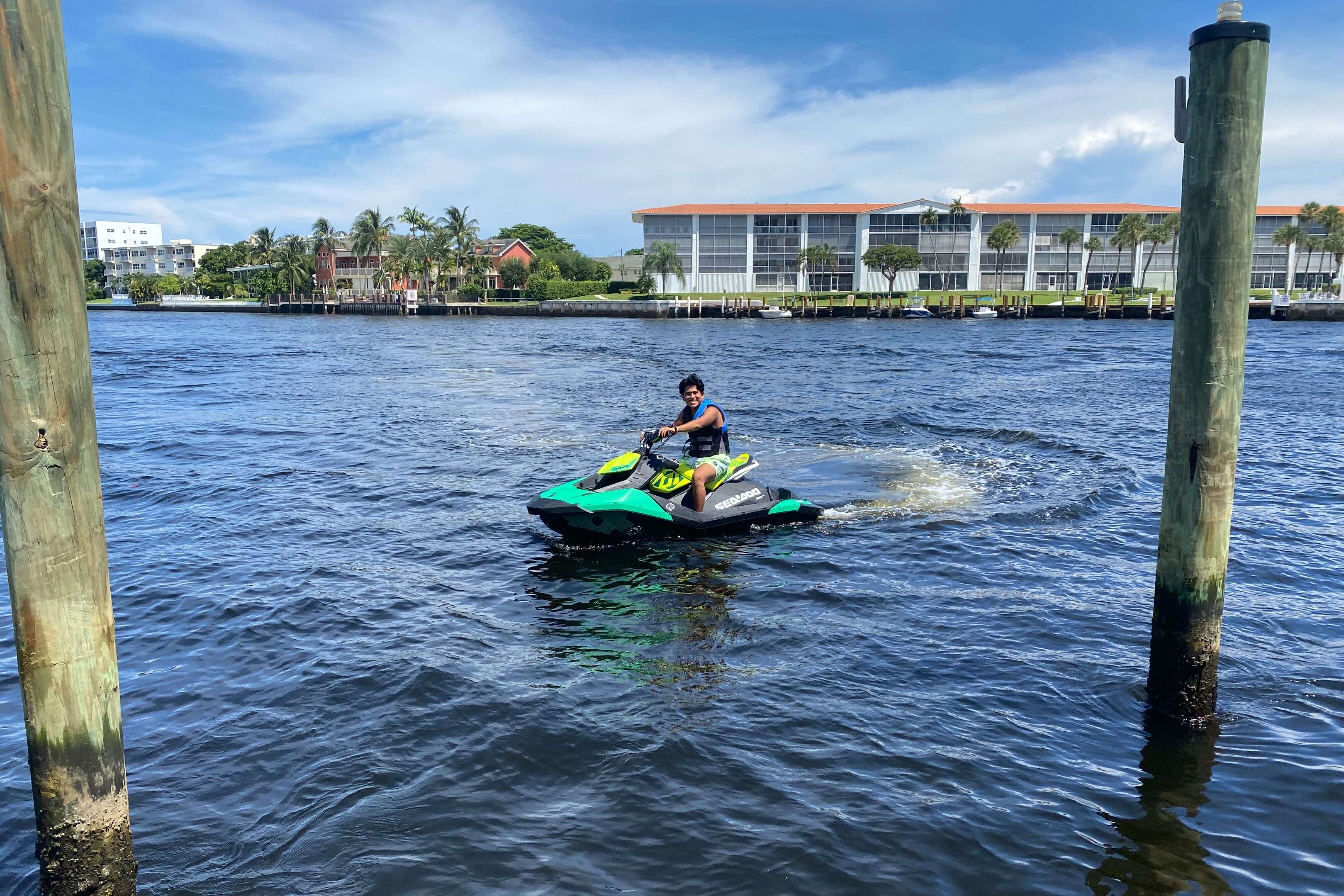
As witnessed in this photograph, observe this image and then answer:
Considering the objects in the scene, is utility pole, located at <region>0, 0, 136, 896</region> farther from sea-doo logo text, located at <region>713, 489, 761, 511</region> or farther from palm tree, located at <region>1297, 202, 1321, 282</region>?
palm tree, located at <region>1297, 202, 1321, 282</region>

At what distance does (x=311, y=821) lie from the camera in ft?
19.6

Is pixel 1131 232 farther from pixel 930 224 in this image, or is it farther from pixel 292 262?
pixel 292 262

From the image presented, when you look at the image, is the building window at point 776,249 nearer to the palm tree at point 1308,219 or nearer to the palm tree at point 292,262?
the palm tree at point 1308,219

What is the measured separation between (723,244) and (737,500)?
342 feet

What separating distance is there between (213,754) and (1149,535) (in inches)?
463

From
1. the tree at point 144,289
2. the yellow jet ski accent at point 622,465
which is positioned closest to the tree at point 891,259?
the yellow jet ski accent at point 622,465

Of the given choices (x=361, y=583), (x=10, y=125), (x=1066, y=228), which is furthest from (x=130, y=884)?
(x=1066, y=228)

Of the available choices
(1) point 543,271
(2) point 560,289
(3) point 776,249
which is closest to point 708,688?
(3) point 776,249

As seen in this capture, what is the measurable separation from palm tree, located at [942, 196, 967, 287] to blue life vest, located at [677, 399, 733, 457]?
4166 inches

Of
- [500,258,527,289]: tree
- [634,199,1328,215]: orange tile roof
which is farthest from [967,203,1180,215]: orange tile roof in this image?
[500,258,527,289]: tree

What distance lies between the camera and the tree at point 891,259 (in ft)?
345

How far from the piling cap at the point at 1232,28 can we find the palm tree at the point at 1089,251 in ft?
365

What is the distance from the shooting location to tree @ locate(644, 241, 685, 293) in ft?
357

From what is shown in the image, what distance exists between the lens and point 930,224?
362 feet
